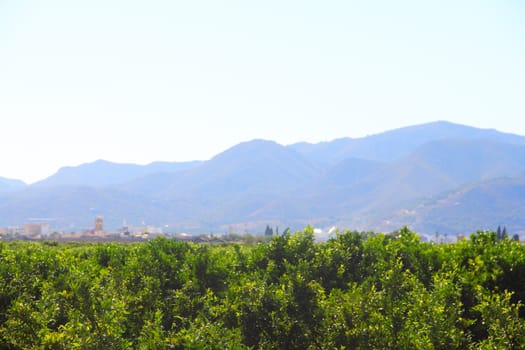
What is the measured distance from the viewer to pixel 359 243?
23.3 metres

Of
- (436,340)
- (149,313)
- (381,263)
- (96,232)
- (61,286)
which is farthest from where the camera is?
(96,232)

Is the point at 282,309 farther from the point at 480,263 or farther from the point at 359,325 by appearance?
the point at 480,263

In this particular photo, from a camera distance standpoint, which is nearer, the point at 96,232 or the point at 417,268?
the point at 417,268

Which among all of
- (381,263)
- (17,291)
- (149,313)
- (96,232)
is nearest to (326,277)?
(381,263)

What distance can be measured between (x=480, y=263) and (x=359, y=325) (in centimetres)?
532

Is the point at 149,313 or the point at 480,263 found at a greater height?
the point at 480,263

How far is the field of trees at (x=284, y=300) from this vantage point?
13125mm

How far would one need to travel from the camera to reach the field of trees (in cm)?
1312

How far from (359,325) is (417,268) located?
6.49 m

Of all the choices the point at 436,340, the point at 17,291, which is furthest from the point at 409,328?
the point at 17,291

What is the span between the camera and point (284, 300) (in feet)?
52.2

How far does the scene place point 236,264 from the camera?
902 inches

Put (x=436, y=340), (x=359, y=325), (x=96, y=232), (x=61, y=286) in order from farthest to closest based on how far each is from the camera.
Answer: (x=96, y=232) → (x=61, y=286) → (x=359, y=325) → (x=436, y=340)

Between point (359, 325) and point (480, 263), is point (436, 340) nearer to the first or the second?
point (359, 325)
